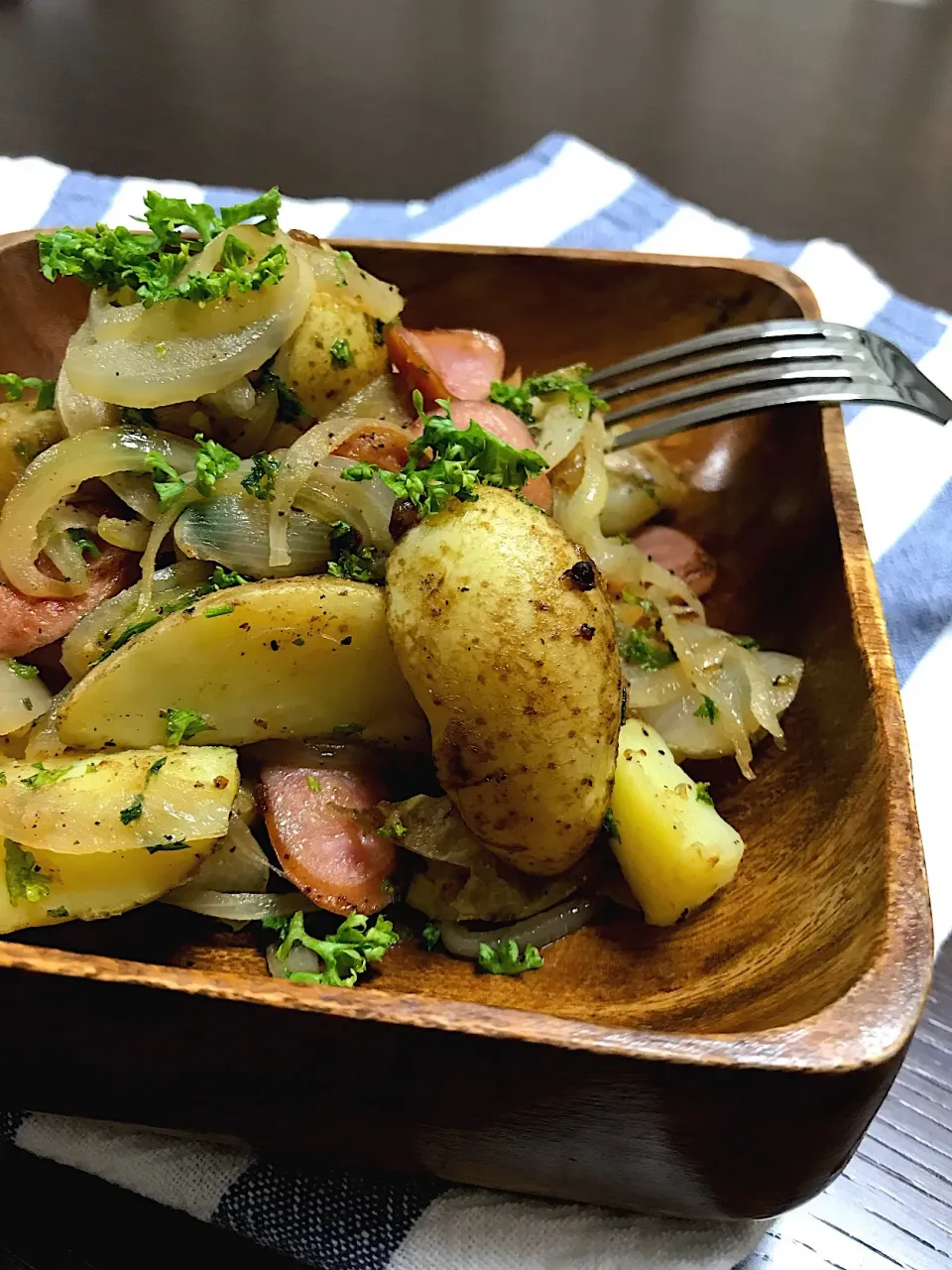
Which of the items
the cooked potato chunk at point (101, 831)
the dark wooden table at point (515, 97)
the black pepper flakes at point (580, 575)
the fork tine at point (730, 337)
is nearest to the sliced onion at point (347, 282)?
the fork tine at point (730, 337)

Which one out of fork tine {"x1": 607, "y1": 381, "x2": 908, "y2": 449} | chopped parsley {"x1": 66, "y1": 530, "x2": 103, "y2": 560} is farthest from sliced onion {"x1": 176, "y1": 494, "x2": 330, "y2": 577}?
fork tine {"x1": 607, "y1": 381, "x2": 908, "y2": 449}

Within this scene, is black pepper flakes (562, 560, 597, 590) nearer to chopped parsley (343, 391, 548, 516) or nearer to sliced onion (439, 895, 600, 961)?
chopped parsley (343, 391, 548, 516)

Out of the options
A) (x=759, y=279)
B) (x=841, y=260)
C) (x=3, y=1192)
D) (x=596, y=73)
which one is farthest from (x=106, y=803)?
(x=596, y=73)

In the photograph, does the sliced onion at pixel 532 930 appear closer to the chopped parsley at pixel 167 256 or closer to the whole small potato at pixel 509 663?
the whole small potato at pixel 509 663

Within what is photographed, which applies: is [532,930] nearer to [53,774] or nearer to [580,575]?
[580,575]

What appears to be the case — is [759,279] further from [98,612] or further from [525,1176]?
[525,1176]
